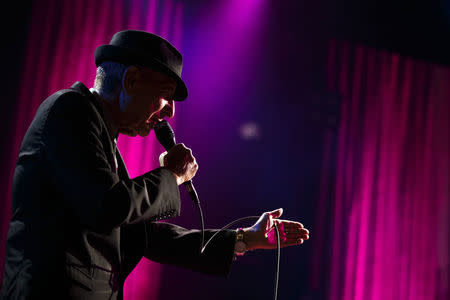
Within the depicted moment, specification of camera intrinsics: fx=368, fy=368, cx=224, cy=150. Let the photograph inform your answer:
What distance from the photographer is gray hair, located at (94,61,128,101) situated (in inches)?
46.1

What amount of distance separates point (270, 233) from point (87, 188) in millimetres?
827

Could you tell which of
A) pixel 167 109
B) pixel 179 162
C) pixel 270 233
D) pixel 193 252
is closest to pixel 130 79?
pixel 167 109

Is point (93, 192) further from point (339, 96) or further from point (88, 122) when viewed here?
point (339, 96)

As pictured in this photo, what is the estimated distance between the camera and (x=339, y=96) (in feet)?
12.2

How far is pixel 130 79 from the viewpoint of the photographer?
45.8 inches

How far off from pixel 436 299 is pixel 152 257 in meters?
3.73

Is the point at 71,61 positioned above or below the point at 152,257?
above

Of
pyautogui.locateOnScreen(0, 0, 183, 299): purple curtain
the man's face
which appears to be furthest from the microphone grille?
pyautogui.locateOnScreen(0, 0, 183, 299): purple curtain

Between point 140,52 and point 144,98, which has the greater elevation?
point 140,52

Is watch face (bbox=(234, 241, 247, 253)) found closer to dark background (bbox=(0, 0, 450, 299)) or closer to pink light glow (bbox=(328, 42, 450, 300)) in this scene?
dark background (bbox=(0, 0, 450, 299))

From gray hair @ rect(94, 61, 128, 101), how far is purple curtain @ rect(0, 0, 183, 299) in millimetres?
1635

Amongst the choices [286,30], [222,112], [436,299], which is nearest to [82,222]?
[222,112]

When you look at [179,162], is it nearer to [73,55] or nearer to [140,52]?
[140,52]

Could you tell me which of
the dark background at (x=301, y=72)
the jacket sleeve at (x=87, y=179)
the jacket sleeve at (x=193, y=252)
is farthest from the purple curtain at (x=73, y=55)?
the jacket sleeve at (x=87, y=179)
